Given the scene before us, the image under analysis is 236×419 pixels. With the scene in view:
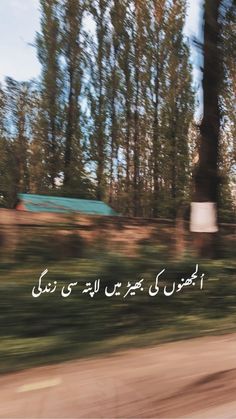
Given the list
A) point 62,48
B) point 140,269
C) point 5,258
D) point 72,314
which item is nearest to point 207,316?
point 140,269

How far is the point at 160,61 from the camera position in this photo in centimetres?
2800

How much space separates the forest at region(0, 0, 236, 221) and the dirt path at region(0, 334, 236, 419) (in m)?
21.1

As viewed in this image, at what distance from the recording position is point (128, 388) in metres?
4.37

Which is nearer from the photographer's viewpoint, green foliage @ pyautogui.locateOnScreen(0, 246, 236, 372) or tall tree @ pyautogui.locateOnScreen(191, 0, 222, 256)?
green foliage @ pyautogui.locateOnScreen(0, 246, 236, 372)

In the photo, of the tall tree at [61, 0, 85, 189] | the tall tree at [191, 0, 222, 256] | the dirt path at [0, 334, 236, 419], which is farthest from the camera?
the tall tree at [61, 0, 85, 189]

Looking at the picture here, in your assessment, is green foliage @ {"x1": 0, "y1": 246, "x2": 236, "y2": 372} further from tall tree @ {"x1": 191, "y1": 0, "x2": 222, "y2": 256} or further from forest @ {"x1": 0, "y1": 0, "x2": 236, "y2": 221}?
forest @ {"x1": 0, "y1": 0, "x2": 236, "y2": 221}

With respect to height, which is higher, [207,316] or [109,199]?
[109,199]

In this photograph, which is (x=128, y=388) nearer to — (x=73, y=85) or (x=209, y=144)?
(x=209, y=144)

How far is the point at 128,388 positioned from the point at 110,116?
24.9 meters

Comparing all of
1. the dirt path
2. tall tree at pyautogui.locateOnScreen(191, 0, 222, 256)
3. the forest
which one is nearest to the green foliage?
the dirt path

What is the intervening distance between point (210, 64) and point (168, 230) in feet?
10.1

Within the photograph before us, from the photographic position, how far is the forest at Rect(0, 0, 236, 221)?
88.2ft

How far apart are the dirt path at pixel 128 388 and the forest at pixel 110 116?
69.2ft

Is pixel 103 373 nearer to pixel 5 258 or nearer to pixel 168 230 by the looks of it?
pixel 5 258
